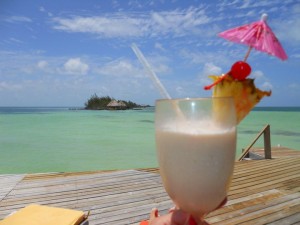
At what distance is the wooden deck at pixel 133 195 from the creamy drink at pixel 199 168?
6.65 feet

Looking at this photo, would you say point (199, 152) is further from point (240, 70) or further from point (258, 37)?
point (258, 37)

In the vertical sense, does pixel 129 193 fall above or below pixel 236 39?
below

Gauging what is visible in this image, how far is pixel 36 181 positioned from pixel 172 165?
3.56m

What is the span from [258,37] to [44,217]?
168 cm

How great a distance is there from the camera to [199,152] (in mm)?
730

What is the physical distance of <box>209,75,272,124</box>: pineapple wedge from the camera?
2.53 feet

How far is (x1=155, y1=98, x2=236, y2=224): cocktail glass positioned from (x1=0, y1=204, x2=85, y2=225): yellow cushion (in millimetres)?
1298

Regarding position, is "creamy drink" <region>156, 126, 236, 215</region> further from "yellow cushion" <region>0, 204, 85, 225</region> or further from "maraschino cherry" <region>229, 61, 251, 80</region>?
"yellow cushion" <region>0, 204, 85, 225</region>

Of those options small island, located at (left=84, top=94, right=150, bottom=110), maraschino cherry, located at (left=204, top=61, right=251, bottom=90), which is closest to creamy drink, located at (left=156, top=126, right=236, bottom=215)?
maraschino cherry, located at (left=204, top=61, right=251, bottom=90)

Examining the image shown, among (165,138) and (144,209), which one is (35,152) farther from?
(165,138)

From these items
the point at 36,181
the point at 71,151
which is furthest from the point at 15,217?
the point at 71,151

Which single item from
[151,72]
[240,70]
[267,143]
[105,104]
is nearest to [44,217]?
[151,72]

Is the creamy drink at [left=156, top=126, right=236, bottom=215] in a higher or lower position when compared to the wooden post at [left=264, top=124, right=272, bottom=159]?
higher

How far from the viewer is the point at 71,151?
45.5 feet
